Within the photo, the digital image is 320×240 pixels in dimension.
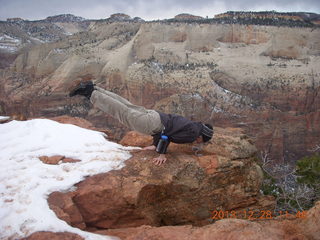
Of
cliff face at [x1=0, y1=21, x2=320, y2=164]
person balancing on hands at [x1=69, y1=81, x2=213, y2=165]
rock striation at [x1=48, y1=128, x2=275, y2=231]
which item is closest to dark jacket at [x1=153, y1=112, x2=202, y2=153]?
person balancing on hands at [x1=69, y1=81, x2=213, y2=165]

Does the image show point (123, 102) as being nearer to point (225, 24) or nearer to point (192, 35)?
point (192, 35)

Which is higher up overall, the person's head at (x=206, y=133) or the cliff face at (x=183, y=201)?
the person's head at (x=206, y=133)

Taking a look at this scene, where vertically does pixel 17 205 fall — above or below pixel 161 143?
below

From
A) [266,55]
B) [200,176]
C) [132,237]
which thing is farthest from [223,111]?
[132,237]

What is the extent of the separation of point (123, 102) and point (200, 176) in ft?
5.92

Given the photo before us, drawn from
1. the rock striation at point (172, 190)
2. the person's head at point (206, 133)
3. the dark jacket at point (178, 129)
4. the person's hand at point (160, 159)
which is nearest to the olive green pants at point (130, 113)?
the dark jacket at point (178, 129)

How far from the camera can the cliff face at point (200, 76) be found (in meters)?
25.2

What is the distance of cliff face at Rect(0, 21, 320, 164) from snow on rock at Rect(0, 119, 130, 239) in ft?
62.9

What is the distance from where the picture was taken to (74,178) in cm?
402

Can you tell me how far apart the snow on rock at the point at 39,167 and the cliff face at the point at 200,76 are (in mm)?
19185

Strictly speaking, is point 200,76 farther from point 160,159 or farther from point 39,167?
point 39,167
